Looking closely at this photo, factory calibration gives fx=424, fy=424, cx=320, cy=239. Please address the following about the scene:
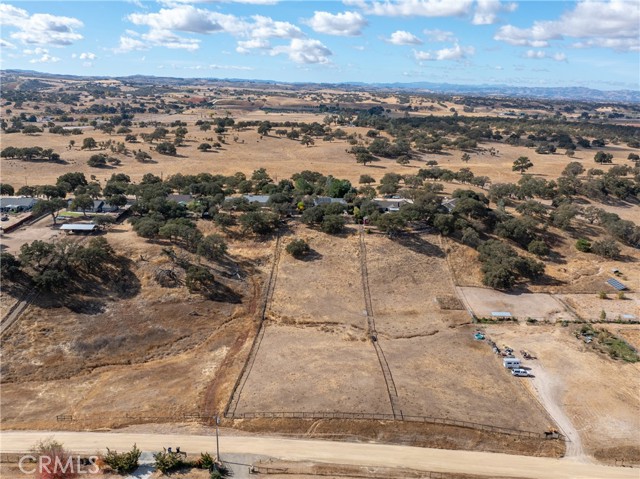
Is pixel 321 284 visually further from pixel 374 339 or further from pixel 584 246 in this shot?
pixel 584 246

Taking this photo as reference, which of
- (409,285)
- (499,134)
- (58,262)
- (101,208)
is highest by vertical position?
(499,134)

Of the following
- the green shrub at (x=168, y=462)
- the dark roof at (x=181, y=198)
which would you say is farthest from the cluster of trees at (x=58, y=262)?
the green shrub at (x=168, y=462)

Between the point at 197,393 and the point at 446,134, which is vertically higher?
the point at 446,134

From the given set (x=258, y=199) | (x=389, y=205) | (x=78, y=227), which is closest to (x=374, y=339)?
(x=389, y=205)

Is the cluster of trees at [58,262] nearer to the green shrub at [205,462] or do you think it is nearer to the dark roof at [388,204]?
the green shrub at [205,462]

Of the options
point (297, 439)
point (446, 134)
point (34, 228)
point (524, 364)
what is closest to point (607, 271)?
point (524, 364)

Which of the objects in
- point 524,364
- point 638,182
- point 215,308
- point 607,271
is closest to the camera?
point 524,364

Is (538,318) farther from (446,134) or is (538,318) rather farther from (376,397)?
(446,134)

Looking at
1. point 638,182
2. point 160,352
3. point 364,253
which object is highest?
point 638,182
